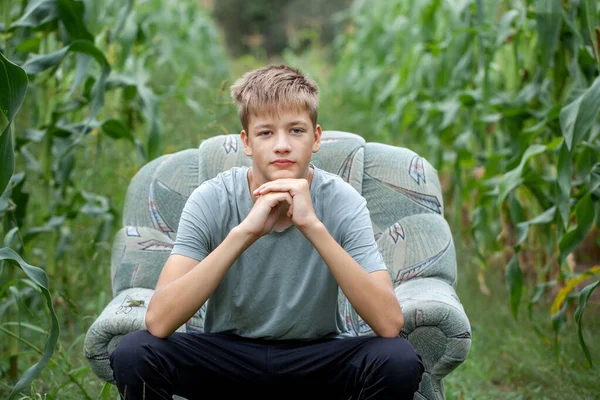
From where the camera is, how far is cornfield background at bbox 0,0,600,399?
289 cm

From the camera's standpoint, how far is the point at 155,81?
7.91 m

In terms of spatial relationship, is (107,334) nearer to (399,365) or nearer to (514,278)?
(399,365)

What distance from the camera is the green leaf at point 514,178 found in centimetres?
321

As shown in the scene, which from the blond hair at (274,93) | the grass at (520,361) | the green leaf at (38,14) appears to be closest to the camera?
the blond hair at (274,93)

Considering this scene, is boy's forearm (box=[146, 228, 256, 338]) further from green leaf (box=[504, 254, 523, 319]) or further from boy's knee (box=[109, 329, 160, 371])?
green leaf (box=[504, 254, 523, 319])

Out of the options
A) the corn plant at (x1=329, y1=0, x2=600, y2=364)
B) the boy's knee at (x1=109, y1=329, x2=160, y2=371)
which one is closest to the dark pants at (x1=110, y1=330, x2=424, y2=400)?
the boy's knee at (x1=109, y1=329, x2=160, y2=371)

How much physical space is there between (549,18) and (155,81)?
5.21 metres

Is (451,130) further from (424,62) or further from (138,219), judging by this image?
(138,219)

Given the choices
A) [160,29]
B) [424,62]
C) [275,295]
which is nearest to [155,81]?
[160,29]

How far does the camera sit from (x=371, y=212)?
9.29 feet

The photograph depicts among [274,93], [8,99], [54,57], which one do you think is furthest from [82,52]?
[274,93]

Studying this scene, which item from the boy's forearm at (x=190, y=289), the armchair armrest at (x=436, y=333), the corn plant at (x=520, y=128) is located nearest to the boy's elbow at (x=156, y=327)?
the boy's forearm at (x=190, y=289)

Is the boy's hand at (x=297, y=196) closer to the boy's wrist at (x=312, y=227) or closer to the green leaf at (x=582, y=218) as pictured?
the boy's wrist at (x=312, y=227)

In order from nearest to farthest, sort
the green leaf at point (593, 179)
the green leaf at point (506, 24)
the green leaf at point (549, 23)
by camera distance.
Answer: the green leaf at point (593, 179), the green leaf at point (549, 23), the green leaf at point (506, 24)
